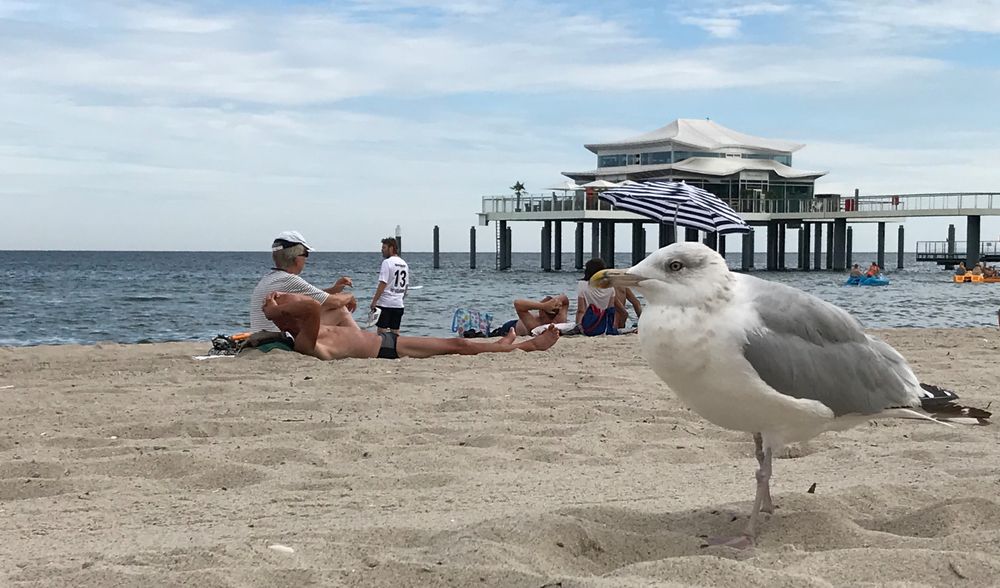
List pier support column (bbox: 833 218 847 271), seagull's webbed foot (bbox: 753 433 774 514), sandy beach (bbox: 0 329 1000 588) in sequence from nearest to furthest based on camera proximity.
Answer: sandy beach (bbox: 0 329 1000 588), seagull's webbed foot (bbox: 753 433 774 514), pier support column (bbox: 833 218 847 271)

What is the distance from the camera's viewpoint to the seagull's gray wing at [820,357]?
295cm

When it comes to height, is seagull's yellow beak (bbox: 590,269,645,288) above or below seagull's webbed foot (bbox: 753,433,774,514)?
above

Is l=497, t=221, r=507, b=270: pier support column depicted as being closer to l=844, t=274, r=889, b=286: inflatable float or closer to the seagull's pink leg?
l=844, t=274, r=889, b=286: inflatable float

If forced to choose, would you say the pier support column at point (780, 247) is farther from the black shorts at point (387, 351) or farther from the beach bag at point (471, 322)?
the black shorts at point (387, 351)

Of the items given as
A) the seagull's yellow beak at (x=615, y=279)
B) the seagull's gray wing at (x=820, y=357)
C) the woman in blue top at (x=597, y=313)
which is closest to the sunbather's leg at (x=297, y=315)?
the woman in blue top at (x=597, y=313)

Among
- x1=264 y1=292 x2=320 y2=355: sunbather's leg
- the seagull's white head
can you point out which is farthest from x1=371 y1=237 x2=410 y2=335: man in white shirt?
the seagull's white head

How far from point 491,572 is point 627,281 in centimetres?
89

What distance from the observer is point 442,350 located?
8.10 metres

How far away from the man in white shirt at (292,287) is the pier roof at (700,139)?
46.0m

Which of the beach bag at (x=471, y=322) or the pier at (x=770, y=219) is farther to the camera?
the pier at (x=770, y=219)

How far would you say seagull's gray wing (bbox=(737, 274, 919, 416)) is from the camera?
2.95m

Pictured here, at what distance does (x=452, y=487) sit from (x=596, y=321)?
695 cm

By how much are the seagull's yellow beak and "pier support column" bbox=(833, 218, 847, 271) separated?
50.9 m

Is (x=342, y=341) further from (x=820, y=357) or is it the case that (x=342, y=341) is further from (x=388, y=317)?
(x=820, y=357)
